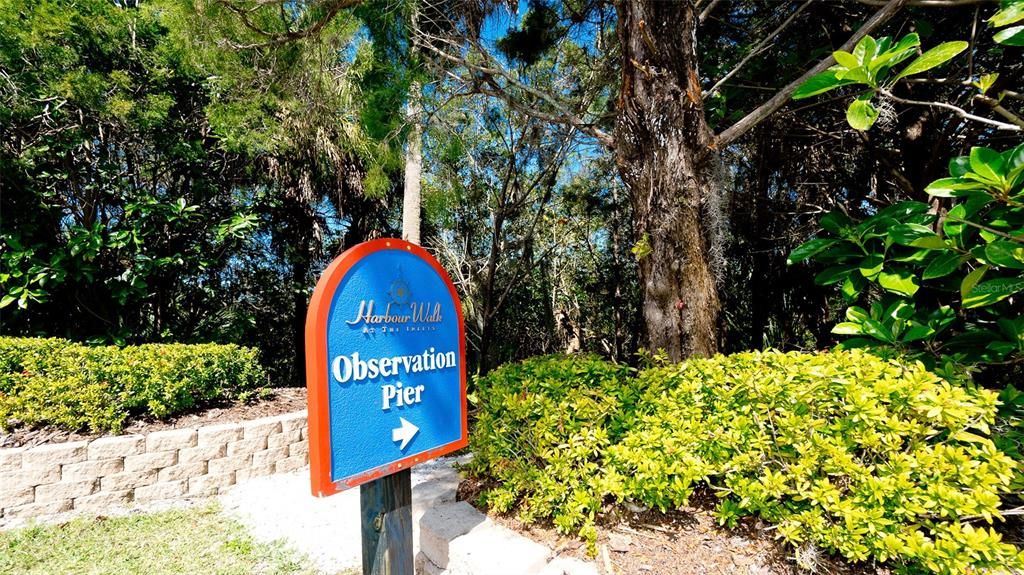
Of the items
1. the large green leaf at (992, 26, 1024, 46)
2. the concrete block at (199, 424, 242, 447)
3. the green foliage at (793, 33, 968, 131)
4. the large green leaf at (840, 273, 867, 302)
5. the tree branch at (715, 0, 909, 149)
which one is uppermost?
the tree branch at (715, 0, 909, 149)

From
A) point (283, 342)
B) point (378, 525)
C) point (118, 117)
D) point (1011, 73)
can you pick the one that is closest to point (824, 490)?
point (378, 525)

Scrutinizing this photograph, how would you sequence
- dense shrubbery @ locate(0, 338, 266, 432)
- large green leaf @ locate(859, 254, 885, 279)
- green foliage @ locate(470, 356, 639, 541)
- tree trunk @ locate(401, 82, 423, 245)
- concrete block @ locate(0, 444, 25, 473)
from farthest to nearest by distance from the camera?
tree trunk @ locate(401, 82, 423, 245) < dense shrubbery @ locate(0, 338, 266, 432) < concrete block @ locate(0, 444, 25, 473) < large green leaf @ locate(859, 254, 885, 279) < green foliage @ locate(470, 356, 639, 541)

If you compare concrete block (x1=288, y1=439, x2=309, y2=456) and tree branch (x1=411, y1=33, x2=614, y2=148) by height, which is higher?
tree branch (x1=411, y1=33, x2=614, y2=148)

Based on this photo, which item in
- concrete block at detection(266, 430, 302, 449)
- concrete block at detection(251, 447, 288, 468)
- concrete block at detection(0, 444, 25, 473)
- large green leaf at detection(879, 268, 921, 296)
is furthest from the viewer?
concrete block at detection(266, 430, 302, 449)

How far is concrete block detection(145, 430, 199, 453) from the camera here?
10.4ft

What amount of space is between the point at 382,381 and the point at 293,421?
2.81 meters

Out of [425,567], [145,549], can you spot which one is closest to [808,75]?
[425,567]

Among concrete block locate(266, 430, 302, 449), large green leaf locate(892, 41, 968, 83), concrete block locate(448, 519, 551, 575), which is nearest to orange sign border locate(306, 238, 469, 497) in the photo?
concrete block locate(448, 519, 551, 575)

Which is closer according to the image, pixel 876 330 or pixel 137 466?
pixel 876 330

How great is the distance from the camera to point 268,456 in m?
3.68

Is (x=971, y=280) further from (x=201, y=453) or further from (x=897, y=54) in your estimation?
(x=201, y=453)

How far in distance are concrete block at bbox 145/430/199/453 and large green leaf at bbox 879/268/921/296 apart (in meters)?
4.51

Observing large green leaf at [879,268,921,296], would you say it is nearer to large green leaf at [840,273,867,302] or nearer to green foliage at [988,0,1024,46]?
large green leaf at [840,273,867,302]

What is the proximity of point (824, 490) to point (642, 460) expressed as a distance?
2.01 ft
